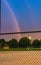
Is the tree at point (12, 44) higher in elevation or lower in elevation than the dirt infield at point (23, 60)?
higher

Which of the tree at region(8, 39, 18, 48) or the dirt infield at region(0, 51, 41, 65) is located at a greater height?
the tree at region(8, 39, 18, 48)

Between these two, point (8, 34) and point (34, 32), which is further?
point (8, 34)

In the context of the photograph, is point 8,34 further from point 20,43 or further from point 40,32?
point 20,43

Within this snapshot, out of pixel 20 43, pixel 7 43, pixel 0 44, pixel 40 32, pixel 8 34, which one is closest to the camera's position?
pixel 40 32

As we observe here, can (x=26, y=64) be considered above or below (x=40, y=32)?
below

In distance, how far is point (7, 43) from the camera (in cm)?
998

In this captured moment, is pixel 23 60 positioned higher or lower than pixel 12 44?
lower

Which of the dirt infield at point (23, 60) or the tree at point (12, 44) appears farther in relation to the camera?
the dirt infield at point (23, 60)

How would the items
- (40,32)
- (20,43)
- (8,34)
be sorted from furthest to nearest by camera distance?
(20,43) → (8,34) → (40,32)

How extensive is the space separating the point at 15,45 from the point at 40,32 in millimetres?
3329

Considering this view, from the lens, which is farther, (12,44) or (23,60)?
(23,60)

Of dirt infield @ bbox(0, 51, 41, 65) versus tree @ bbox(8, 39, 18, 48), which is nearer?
tree @ bbox(8, 39, 18, 48)

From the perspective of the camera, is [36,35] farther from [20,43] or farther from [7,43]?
[20,43]

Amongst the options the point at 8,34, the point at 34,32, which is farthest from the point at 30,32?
the point at 8,34
